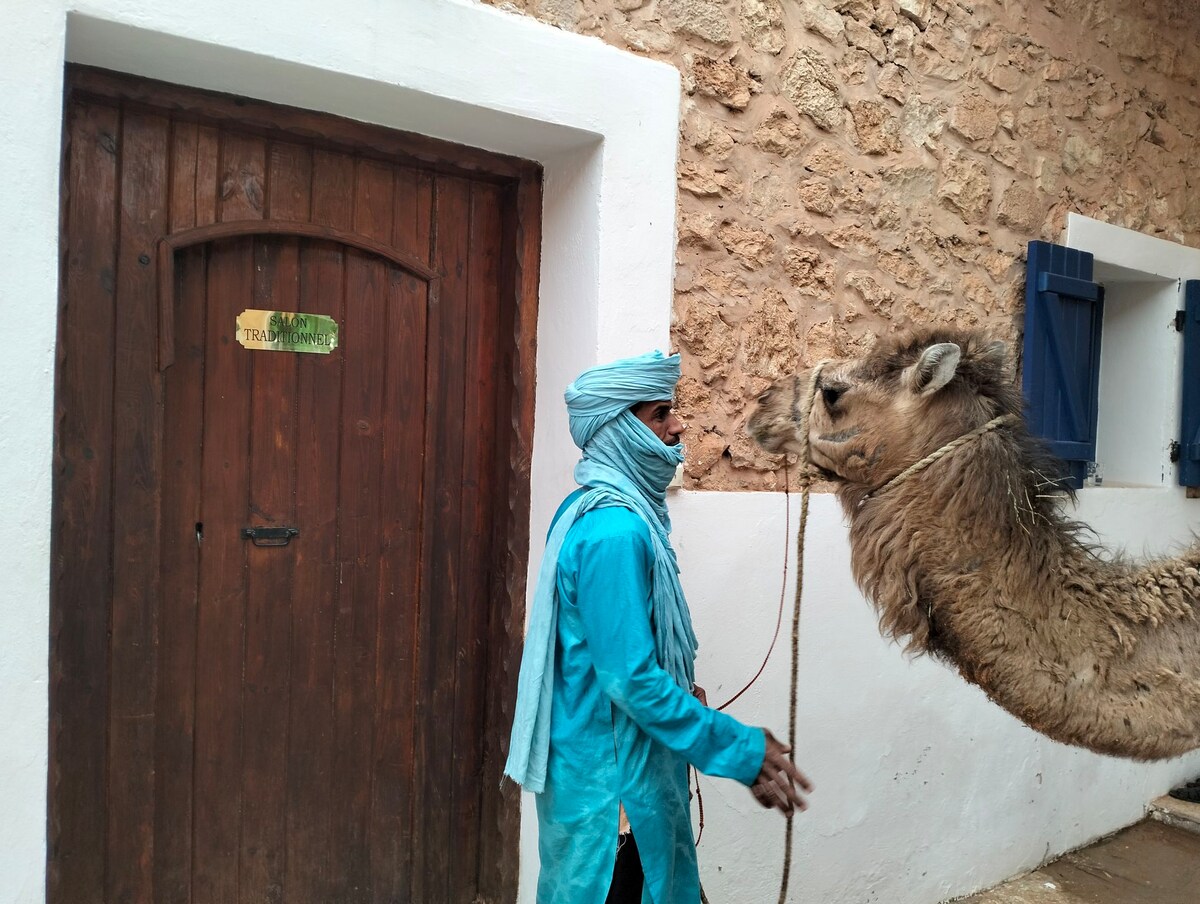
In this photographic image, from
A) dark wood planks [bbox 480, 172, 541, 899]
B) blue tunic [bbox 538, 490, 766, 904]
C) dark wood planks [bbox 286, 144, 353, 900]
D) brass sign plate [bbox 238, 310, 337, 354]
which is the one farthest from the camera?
dark wood planks [bbox 480, 172, 541, 899]

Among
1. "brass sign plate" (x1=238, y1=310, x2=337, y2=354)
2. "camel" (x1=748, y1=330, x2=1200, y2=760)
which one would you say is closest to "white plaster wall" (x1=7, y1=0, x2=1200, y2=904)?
"brass sign plate" (x1=238, y1=310, x2=337, y2=354)

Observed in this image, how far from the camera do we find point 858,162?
4.22 metres

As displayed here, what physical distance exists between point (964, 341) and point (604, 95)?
148 centimetres

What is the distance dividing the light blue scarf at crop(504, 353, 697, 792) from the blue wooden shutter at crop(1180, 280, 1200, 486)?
14.5ft

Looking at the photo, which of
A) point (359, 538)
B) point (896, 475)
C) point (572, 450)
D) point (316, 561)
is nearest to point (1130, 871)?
point (896, 475)

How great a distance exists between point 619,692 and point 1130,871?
421cm

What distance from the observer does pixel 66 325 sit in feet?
9.11

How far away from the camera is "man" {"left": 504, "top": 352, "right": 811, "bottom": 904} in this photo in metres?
2.25

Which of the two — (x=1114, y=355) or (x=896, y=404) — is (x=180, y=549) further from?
(x=1114, y=355)

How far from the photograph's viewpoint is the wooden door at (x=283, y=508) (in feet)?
9.36

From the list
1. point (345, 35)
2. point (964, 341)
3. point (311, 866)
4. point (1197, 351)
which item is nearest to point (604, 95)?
point (345, 35)

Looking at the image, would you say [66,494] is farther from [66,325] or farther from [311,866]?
[311,866]

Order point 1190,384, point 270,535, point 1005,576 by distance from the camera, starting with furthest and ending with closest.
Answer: point 1190,384 → point 270,535 → point 1005,576

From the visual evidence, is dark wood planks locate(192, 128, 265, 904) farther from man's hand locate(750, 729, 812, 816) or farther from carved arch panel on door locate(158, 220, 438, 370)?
man's hand locate(750, 729, 812, 816)
